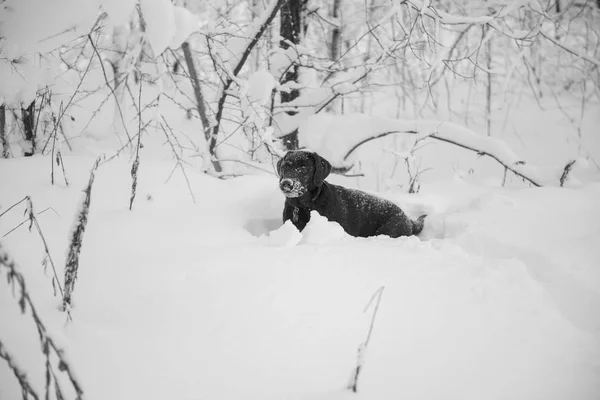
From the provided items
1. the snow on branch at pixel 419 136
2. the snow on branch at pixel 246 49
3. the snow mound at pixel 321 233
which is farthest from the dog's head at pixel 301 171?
the snow on branch at pixel 419 136

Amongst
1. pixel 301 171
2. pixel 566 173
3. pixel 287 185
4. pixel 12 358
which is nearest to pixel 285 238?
pixel 287 185

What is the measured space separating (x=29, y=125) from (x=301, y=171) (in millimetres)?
2185

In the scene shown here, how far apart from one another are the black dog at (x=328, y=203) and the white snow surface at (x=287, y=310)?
76 cm

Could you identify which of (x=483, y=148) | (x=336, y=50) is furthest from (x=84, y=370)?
(x=336, y=50)

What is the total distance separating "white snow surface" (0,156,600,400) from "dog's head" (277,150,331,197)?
70 cm

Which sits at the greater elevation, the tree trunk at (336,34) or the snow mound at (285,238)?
the tree trunk at (336,34)

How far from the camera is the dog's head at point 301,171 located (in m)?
2.87

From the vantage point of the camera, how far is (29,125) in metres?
2.91

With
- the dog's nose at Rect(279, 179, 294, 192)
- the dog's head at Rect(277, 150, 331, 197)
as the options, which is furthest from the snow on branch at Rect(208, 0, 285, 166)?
the dog's nose at Rect(279, 179, 294, 192)

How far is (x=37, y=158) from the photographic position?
2.48m

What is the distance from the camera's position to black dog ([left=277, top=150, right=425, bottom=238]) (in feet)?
9.61

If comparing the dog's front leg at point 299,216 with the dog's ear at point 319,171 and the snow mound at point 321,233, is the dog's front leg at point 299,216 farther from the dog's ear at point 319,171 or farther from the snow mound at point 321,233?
the snow mound at point 321,233

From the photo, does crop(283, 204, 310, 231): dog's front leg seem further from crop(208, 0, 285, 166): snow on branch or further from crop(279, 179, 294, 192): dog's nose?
crop(208, 0, 285, 166): snow on branch

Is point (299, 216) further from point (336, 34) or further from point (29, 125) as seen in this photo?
point (336, 34)
